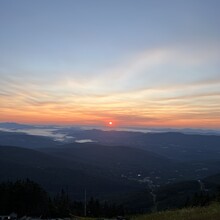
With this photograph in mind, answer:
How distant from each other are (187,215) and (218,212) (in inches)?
59.6

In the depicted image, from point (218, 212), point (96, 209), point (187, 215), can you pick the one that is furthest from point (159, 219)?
point (96, 209)

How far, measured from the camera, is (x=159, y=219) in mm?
18906

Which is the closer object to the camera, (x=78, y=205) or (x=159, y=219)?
(x=159, y=219)

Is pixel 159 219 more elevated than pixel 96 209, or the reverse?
pixel 159 219

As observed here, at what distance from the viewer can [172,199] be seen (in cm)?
19262

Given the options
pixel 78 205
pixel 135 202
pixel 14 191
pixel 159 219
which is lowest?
pixel 135 202

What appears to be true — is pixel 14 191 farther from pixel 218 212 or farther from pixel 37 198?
pixel 218 212

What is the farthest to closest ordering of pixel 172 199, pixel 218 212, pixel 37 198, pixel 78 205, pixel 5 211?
pixel 172 199 → pixel 78 205 → pixel 37 198 → pixel 5 211 → pixel 218 212

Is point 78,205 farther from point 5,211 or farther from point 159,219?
point 159,219

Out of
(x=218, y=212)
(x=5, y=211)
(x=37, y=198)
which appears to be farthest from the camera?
(x=37, y=198)

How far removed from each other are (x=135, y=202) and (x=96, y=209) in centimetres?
10891

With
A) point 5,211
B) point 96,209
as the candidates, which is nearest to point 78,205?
point 96,209

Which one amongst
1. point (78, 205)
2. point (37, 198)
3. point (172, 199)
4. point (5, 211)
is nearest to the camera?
point (5, 211)

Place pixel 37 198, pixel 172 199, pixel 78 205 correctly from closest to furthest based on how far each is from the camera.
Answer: pixel 37 198 → pixel 78 205 → pixel 172 199
